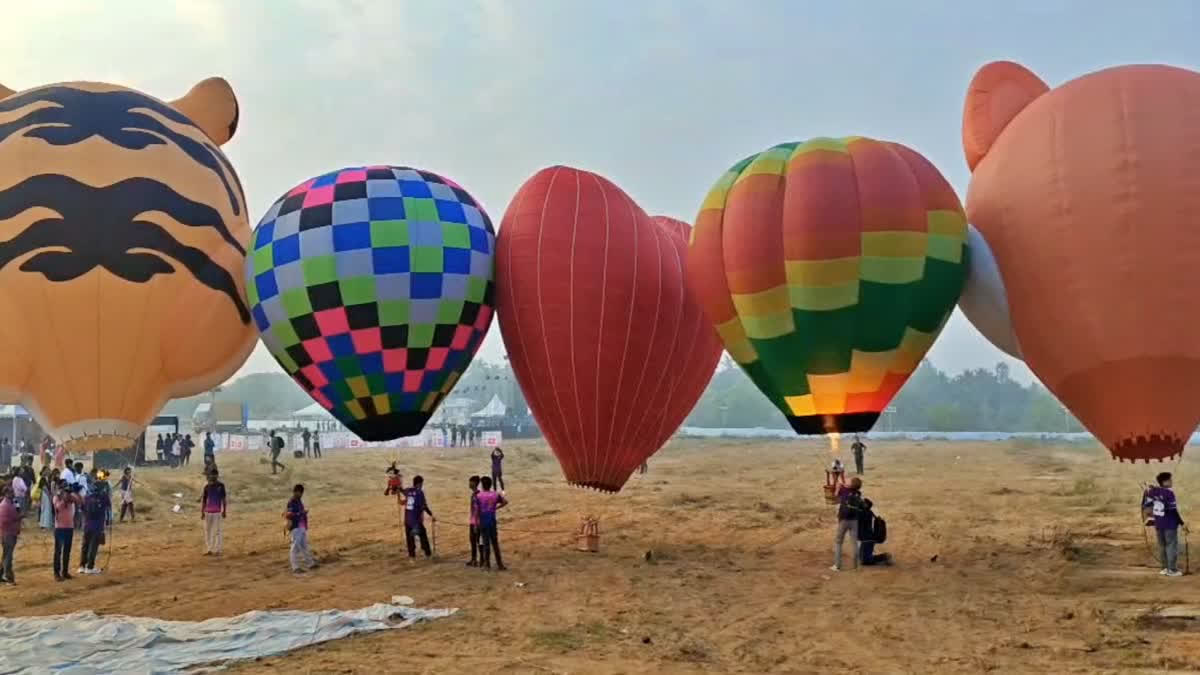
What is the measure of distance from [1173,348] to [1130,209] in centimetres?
135

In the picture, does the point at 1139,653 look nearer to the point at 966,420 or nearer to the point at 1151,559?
the point at 1151,559

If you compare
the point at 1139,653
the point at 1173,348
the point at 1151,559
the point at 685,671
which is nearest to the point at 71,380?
the point at 685,671

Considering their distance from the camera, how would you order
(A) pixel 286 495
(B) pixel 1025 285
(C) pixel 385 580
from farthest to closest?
(A) pixel 286 495, (C) pixel 385 580, (B) pixel 1025 285

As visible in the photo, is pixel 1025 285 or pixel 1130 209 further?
pixel 1025 285

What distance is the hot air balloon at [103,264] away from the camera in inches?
421

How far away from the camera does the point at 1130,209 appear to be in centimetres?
876

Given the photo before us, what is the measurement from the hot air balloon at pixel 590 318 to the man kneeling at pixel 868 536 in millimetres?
2988

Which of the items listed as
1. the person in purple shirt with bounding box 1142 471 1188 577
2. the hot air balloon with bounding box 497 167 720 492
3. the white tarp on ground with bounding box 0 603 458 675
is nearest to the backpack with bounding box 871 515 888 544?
the person in purple shirt with bounding box 1142 471 1188 577

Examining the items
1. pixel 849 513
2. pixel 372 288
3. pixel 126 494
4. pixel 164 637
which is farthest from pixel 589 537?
pixel 126 494

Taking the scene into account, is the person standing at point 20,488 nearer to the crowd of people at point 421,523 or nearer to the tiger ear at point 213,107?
the crowd of people at point 421,523

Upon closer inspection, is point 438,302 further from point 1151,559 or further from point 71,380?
point 1151,559

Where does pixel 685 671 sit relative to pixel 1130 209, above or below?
below

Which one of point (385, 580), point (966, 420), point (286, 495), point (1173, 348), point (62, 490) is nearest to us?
A: point (1173, 348)

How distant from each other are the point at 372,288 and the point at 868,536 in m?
6.62
